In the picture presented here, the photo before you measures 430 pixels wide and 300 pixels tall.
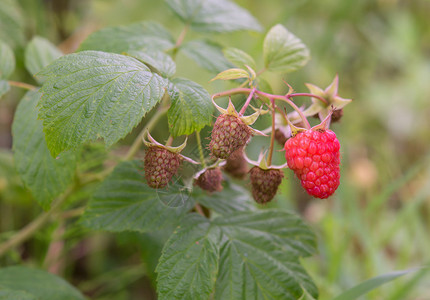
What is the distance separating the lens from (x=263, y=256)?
1080 mm

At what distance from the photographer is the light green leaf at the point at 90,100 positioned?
862mm

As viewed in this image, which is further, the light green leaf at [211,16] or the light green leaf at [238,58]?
the light green leaf at [211,16]

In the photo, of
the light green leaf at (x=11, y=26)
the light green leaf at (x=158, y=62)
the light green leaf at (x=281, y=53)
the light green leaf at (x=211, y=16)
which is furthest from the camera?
the light green leaf at (x=11, y=26)

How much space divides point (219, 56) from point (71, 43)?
1.59 metres

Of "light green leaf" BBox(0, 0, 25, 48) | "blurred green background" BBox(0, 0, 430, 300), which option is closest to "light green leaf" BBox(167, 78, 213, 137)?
"blurred green background" BBox(0, 0, 430, 300)

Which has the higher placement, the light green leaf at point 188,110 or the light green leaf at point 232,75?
the light green leaf at point 232,75

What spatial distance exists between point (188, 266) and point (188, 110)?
1.19 ft

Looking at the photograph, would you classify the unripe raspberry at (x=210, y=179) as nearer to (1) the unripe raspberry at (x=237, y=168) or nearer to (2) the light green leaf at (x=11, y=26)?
(1) the unripe raspberry at (x=237, y=168)

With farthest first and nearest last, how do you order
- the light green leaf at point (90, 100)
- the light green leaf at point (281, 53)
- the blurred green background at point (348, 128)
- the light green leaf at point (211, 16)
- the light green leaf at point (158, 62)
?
the blurred green background at point (348, 128), the light green leaf at point (211, 16), the light green leaf at point (281, 53), the light green leaf at point (158, 62), the light green leaf at point (90, 100)

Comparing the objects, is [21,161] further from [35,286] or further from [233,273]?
[233,273]

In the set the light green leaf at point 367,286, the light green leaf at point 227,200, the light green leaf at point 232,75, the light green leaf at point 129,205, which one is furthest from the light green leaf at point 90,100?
the light green leaf at point 367,286

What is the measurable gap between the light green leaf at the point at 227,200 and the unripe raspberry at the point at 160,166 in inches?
9.3

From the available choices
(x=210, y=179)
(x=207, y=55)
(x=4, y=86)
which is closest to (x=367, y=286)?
(x=210, y=179)

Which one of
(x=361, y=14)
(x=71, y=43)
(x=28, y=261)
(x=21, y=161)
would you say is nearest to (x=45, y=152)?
(x=21, y=161)
